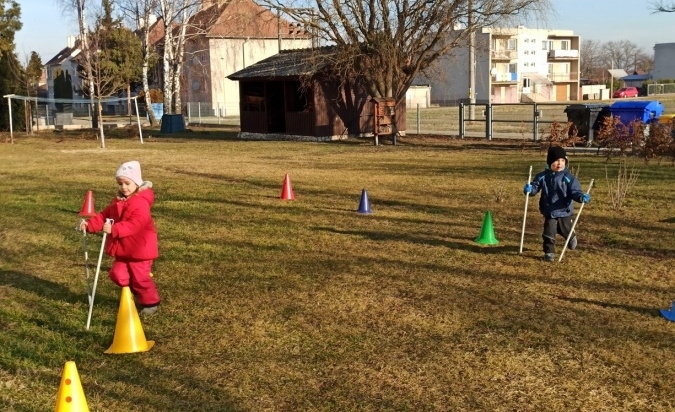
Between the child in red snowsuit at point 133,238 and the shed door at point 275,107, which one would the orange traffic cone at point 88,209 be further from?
the shed door at point 275,107

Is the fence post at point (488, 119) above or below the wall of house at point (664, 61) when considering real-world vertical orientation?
below

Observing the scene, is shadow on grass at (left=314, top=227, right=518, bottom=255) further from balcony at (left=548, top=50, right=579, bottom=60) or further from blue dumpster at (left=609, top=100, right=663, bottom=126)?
balcony at (left=548, top=50, right=579, bottom=60)

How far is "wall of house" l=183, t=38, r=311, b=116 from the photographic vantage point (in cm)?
5856

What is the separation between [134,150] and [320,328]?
20.5 meters

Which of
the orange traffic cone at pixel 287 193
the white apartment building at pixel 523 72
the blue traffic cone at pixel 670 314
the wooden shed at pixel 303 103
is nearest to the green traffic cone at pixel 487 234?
the blue traffic cone at pixel 670 314

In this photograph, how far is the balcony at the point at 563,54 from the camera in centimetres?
8744

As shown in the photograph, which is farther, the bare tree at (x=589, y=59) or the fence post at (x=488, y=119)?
the bare tree at (x=589, y=59)

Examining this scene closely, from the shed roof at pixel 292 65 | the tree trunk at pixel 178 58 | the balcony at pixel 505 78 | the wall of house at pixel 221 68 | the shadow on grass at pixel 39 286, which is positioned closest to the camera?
the shadow on grass at pixel 39 286

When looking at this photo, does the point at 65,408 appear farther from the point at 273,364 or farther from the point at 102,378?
the point at 273,364

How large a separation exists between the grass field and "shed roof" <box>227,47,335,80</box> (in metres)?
14.5

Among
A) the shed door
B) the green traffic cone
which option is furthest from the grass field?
the shed door

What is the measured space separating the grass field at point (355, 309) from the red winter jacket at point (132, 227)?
0.56 m

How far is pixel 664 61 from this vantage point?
328ft

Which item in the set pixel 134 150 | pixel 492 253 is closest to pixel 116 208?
pixel 492 253
